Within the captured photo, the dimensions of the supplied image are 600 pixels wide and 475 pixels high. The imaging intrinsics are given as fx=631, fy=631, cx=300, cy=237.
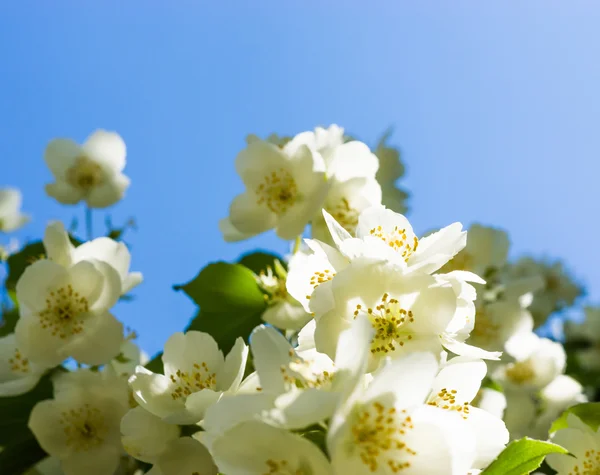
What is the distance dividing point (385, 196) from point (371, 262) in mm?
819

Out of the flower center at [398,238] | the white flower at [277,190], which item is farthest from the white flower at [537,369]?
the flower center at [398,238]

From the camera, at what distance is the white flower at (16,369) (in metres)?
1.46

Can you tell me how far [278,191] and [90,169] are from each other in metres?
1.04

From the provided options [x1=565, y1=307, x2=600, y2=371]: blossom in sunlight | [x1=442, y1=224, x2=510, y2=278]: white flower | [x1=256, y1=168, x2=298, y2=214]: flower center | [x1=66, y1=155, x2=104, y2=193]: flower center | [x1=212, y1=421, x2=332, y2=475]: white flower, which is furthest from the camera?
[x1=565, y1=307, x2=600, y2=371]: blossom in sunlight

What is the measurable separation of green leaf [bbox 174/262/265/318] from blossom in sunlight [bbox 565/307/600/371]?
2.08 meters

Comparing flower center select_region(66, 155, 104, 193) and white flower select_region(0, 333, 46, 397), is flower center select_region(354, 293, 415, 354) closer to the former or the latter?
white flower select_region(0, 333, 46, 397)

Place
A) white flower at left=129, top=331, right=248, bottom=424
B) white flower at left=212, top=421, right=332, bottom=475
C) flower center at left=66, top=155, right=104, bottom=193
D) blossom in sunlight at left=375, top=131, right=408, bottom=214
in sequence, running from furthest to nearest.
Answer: flower center at left=66, top=155, right=104, bottom=193
blossom in sunlight at left=375, top=131, right=408, bottom=214
white flower at left=129, top=331, right=248, bottom=424
white flower at left=212, top=421, right=332, bottom=475

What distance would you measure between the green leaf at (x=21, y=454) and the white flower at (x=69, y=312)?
203 mm

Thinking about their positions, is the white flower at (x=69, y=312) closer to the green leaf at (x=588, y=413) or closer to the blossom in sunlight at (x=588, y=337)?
the green leaf at (x=588, y=413)

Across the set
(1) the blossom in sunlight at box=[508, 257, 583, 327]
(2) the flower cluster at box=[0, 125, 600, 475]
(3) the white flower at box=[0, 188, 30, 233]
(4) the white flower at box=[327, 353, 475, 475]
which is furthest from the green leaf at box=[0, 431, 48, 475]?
(1) the blossom in sunlight at box=[508, 257, 583, 327]

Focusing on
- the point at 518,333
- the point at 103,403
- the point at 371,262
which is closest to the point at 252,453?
the point at 371,262

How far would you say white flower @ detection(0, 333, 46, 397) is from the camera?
57.4 inches

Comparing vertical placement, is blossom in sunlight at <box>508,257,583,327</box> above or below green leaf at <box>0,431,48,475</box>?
above

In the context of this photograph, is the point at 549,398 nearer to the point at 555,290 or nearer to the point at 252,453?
the point at 555,290
